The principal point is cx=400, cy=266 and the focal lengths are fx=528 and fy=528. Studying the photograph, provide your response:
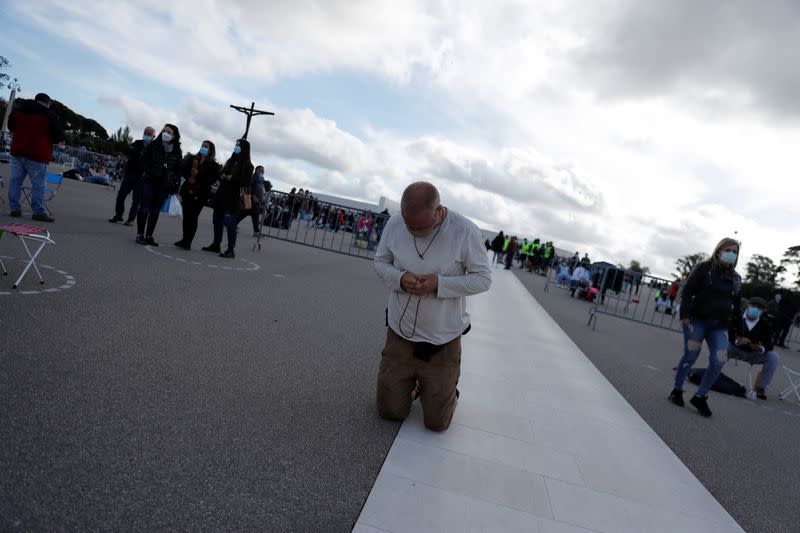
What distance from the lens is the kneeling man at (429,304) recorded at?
140 inches

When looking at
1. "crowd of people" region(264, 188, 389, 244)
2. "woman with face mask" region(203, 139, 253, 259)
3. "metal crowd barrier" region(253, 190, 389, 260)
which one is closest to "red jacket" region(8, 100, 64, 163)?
"woman with face mask" region(203, 139, 253, 259)

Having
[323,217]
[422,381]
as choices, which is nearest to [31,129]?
[422,381]

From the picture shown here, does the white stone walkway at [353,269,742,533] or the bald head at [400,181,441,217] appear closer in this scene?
the white stone walkway at [353,269,742,533]

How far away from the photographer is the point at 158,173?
8797 mm

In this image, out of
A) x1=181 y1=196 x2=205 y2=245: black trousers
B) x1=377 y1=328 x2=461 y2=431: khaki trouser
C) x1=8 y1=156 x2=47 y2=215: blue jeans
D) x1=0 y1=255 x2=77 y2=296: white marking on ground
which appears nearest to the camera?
x1=377 y1=328 x2=461 y2=431: khaki trouser

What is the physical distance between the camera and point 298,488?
261cm

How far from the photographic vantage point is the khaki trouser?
12.2 ft

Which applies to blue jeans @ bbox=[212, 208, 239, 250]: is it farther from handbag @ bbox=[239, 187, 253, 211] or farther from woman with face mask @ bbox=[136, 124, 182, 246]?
woman with face mask @ bbox=[136, 124, 182, 246]

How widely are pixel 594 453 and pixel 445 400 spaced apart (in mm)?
1280

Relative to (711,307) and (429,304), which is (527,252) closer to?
(711,307)

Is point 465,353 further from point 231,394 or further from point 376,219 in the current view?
point 376,219

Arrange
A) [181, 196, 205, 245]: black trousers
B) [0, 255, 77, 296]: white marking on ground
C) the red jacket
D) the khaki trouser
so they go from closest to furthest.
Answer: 1. the khaki trouser
2. [0, 255, 77, 296]: white marking on ground
3. the red jacket
4. [181, 196, 205, 245]: black trousers

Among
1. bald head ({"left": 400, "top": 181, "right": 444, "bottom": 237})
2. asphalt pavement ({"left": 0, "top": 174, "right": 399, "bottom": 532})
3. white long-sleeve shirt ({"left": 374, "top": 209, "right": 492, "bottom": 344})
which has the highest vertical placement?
bald head ({"left": 400, "top": 181, "right": 444, "bottom": 237})

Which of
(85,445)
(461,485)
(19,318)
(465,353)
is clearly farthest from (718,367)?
(19,318)
